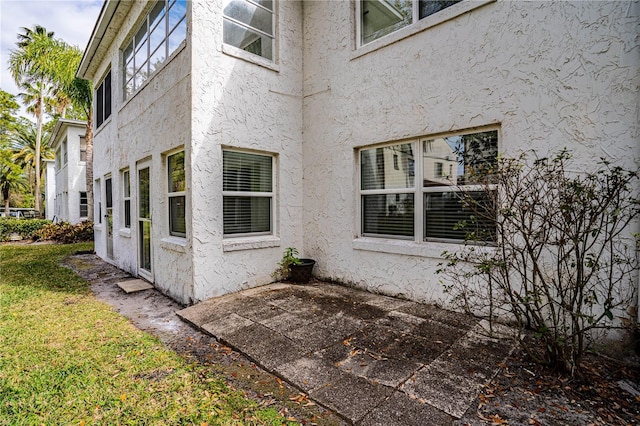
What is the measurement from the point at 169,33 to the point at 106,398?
20.2ft

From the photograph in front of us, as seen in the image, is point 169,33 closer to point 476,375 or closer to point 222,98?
point 222,98

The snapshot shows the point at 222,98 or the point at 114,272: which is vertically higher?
the point at 222,98

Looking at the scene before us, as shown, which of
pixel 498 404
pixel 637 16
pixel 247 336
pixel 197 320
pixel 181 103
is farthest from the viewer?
pixel 181 103

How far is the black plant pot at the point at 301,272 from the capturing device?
5.96 metres

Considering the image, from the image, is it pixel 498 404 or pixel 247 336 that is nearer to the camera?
pixel 498 404

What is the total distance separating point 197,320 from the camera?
4.39 meters

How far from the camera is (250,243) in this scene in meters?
5.66

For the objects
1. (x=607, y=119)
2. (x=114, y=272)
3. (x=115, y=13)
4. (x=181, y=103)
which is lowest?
(x=114, y=272)

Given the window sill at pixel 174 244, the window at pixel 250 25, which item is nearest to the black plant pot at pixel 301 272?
the window sill at pixel 174 244

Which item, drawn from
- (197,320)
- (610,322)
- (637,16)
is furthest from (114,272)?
(637,16)

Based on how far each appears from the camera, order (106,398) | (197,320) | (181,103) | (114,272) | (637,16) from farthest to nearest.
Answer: (114,272), (181,103), (197,320), (637,16), (106,398)

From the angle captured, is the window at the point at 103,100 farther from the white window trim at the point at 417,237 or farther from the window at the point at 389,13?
the white window trim at the point at 417,237

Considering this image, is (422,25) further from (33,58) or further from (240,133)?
(33,58)

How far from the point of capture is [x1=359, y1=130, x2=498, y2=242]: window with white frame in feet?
14.0
